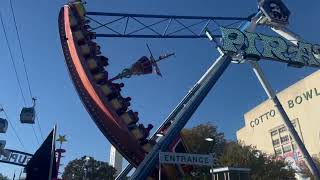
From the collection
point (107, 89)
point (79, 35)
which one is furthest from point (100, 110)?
point (79, 35)

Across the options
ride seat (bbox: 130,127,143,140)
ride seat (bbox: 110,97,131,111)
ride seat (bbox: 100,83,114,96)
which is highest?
ride seat (bbox: 100,83,114,96)

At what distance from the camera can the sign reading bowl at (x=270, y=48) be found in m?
34.6

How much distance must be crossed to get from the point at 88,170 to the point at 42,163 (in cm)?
4801

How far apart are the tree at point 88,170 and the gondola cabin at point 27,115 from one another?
34966 mm

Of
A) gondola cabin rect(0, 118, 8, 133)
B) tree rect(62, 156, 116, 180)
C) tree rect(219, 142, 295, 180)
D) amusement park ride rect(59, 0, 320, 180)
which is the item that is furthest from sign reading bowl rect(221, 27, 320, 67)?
tree rect(62, 156, 116, 180)

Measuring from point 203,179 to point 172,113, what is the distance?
14.6 m

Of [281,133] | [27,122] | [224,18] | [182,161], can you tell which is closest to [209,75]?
[224,18]

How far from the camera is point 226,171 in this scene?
88.1 ft

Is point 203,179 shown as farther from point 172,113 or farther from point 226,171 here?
point 226,171

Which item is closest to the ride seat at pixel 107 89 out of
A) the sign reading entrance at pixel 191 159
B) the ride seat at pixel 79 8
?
the ride seat at pixel 79 8

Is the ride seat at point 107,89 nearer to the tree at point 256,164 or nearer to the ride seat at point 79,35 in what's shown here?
the ride seat at point 79,35

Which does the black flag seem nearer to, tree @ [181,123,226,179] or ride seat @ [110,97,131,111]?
ride seat @ [110,97,131,111]

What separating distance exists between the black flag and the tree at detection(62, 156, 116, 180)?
47.0 meters

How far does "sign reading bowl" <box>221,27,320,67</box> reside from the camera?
34.6m
